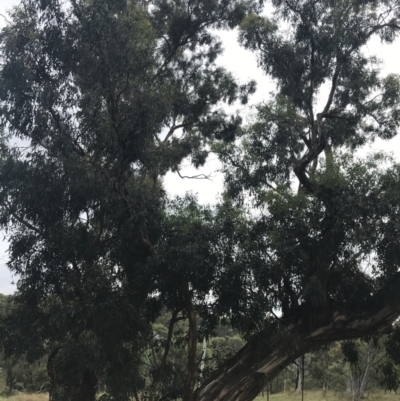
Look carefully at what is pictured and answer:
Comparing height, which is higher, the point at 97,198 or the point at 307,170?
the point at 307,170

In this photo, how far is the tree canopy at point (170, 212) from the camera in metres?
8.84

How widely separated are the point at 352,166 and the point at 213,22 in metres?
6.30

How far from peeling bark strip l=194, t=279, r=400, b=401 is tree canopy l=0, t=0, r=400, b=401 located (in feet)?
0.09

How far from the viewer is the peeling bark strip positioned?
365 inches

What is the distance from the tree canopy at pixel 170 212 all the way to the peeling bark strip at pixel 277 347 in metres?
0.03

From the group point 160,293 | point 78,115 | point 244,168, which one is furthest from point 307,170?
point 78,115

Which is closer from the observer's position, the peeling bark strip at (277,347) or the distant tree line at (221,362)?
the peeling bark strip at (277,347)

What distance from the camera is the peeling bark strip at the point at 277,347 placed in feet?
30.5

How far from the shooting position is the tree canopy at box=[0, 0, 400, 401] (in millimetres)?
8836

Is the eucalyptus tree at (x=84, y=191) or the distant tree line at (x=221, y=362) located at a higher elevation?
the eucalyptus tree at (x=84, y=191)

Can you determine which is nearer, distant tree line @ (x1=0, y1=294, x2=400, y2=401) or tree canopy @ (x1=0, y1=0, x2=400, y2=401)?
tree canopy @ (x1=0, y1=0, x2=400, y2=401)

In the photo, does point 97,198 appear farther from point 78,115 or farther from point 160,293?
point 160,293

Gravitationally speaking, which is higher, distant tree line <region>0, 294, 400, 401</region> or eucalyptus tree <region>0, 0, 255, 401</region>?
eucalyptus tree <region>0, 0, 255, 401</region>

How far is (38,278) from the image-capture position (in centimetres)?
1026
